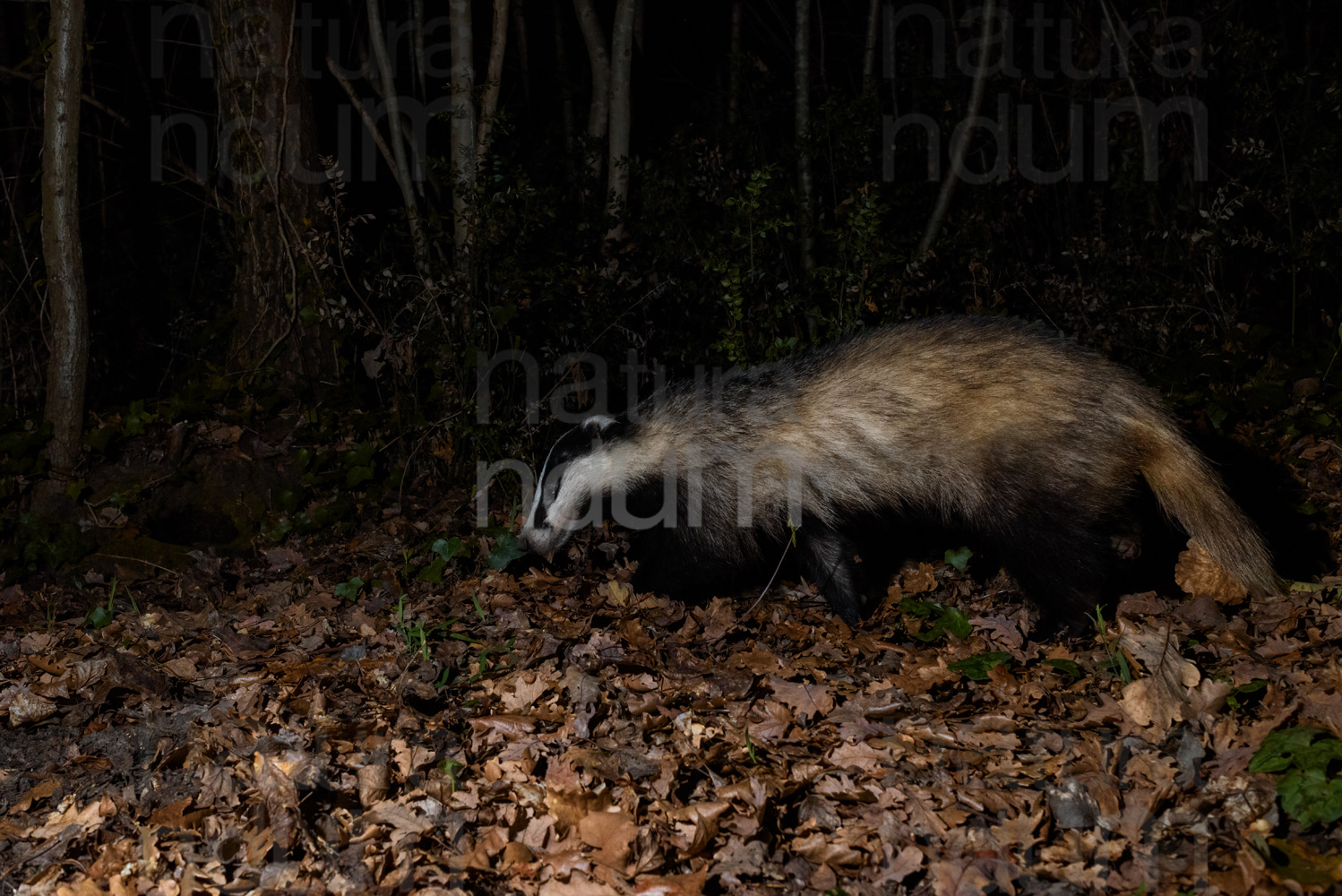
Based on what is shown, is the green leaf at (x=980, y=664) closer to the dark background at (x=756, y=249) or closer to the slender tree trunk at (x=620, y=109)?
the dark background at (x=756, y=249)

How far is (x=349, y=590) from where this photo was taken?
518 centimetres

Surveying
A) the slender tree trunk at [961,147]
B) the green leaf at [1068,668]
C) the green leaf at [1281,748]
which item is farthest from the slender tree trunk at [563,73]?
the green leaf at [1281,748]

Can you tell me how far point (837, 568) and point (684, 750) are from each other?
66.8 inches

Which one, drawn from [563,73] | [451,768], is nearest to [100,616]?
[451,768]

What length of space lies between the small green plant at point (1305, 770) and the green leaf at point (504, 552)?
11.2 feet

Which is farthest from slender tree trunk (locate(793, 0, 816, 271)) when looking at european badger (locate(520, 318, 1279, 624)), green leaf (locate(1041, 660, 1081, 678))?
green leaf (locate(1041, 660, 1081, 678))

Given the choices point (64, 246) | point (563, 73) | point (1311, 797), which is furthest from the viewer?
point (563, 73)

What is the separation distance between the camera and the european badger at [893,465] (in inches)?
168

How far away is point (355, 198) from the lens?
32.3ft

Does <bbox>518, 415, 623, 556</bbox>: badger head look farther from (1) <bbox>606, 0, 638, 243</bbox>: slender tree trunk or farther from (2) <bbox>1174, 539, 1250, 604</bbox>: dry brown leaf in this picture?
(2) <bbox>1174, 539, 1250, 604</bbox>: dry brown leaf

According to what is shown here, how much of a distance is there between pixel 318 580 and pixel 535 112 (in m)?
6.66

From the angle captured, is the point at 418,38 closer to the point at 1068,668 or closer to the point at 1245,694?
the point at 1068,668

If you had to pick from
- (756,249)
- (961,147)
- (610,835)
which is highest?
(961,147)

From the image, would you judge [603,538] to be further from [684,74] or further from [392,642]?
[684,74]
